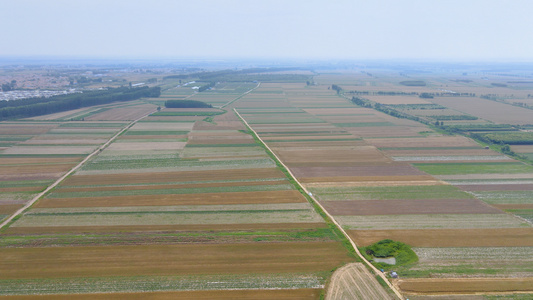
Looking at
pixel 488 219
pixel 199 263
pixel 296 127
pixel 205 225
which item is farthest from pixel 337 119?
pixel 199 263

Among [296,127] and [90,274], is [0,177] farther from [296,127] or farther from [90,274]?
[296,127]

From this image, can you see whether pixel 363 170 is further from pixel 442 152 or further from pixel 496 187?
pixel 442 152

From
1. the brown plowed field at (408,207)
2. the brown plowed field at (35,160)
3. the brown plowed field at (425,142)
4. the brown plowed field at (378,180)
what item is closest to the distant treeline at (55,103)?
the brown plowed field at (35,160)

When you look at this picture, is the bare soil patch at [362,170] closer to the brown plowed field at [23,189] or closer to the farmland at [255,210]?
the farmland at [255,210]

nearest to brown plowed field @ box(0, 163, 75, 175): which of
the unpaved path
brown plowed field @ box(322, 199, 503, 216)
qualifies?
brown plowed field @ box(322, 199, 503, 216)

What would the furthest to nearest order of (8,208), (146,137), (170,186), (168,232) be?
(146,137)
(170,186)
(8,208)
(168,232)

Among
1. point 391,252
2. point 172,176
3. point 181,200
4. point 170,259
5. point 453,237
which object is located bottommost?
point 170,259

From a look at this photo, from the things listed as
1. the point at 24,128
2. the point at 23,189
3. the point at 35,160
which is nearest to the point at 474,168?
the point at 23,189
